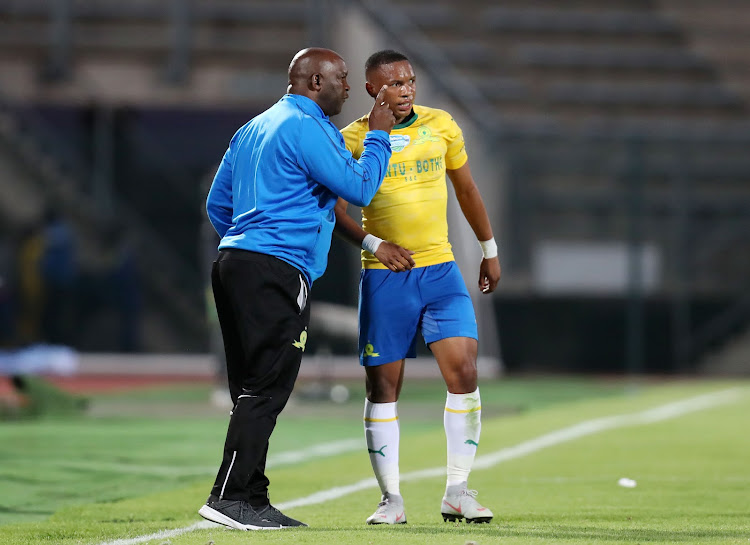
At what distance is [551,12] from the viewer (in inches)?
965

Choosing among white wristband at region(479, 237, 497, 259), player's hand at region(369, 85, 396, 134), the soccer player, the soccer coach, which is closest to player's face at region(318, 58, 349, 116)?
the soccer coach

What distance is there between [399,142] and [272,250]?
81cm

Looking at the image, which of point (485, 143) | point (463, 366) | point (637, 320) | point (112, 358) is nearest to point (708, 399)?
point (637, 320)

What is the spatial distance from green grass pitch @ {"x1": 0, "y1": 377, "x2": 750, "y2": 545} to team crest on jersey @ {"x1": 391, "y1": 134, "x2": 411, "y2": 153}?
1.45 meters

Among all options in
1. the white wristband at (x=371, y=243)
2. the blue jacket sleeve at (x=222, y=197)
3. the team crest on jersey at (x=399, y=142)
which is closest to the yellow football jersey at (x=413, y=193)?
the team crest on jersey at (x=399, y=142)

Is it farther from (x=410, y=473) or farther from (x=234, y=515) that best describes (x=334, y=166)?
(x=410, y=473)

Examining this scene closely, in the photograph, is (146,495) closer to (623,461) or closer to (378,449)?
(378,449)

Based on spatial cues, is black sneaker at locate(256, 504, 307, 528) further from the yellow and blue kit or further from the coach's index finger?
the coach's index finger

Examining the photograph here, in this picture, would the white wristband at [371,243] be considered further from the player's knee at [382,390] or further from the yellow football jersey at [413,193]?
the player's knee at [382,390]

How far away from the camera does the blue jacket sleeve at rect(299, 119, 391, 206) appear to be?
15.8ft

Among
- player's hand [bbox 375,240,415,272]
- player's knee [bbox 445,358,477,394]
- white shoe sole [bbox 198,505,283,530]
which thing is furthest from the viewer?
player's knee [bbox 445,358,477,394]

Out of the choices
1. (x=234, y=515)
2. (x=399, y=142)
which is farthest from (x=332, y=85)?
(x=234, y=515)

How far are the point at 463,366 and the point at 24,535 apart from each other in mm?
1764

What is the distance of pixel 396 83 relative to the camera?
16.9 ft
